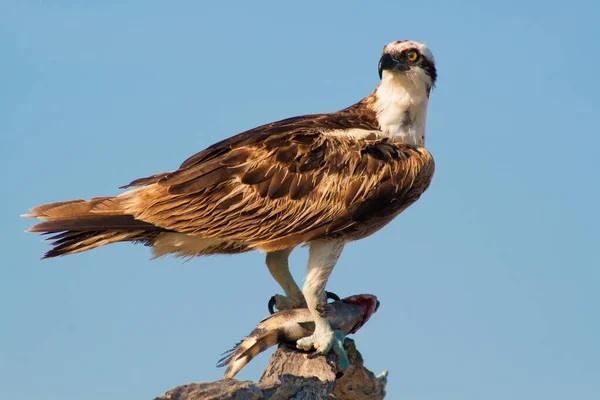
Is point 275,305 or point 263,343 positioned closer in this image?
point 263,343

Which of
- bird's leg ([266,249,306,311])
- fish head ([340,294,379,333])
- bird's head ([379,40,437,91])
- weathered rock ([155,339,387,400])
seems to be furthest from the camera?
bird's head ([379,40,437,91])

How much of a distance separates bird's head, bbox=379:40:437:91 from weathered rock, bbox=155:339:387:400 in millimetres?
2690

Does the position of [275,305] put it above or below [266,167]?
below

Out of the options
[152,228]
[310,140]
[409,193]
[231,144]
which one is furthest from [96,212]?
[409,193]

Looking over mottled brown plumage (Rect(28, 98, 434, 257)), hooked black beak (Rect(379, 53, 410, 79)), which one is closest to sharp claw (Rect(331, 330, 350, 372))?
mottled brown plumage (Rect(28, 98, 434, 257))

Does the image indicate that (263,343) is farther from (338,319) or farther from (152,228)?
(152,228)

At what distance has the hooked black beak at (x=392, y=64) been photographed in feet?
34.4

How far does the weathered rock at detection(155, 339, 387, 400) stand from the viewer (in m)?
7.52

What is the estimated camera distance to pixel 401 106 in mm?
10547

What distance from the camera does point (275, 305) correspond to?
10477 millimetres

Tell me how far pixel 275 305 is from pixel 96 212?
2.06 metres

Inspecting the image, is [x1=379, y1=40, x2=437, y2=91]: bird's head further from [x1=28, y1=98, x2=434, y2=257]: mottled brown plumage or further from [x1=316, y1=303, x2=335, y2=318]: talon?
[x1=316, y1=303, x2=335, y2=318]: talon

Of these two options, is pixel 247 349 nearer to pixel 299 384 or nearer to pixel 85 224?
pixel 299 384

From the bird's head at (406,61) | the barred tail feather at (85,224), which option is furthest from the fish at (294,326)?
the bird's head at (406,61)
